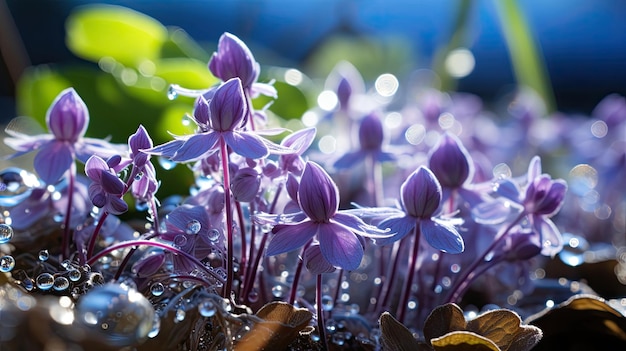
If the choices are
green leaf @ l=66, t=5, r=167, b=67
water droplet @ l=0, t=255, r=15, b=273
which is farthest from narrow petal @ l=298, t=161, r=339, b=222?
green leaf @ l=66, t=5, r=167, b=67

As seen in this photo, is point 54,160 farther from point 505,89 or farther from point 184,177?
point 505,89

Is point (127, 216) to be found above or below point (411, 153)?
below

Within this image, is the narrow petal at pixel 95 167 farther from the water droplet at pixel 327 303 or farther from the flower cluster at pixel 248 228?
the water droplet at pixel 327 303

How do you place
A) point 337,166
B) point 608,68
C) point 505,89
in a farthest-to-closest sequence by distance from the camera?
1. point 608,68
2. point 505,89
3. point 337,166

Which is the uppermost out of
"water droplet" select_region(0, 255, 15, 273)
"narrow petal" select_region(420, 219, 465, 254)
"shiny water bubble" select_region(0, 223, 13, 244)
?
"narrow petal" select_region(420, 219, 465, 254)

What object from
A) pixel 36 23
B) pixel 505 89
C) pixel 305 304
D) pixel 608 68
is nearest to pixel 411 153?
pixel 305 304

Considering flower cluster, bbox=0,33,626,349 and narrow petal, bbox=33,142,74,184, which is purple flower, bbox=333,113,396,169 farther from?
narrow petal, bbox=33,142,74,184

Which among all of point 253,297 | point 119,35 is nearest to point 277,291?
point 253,297
